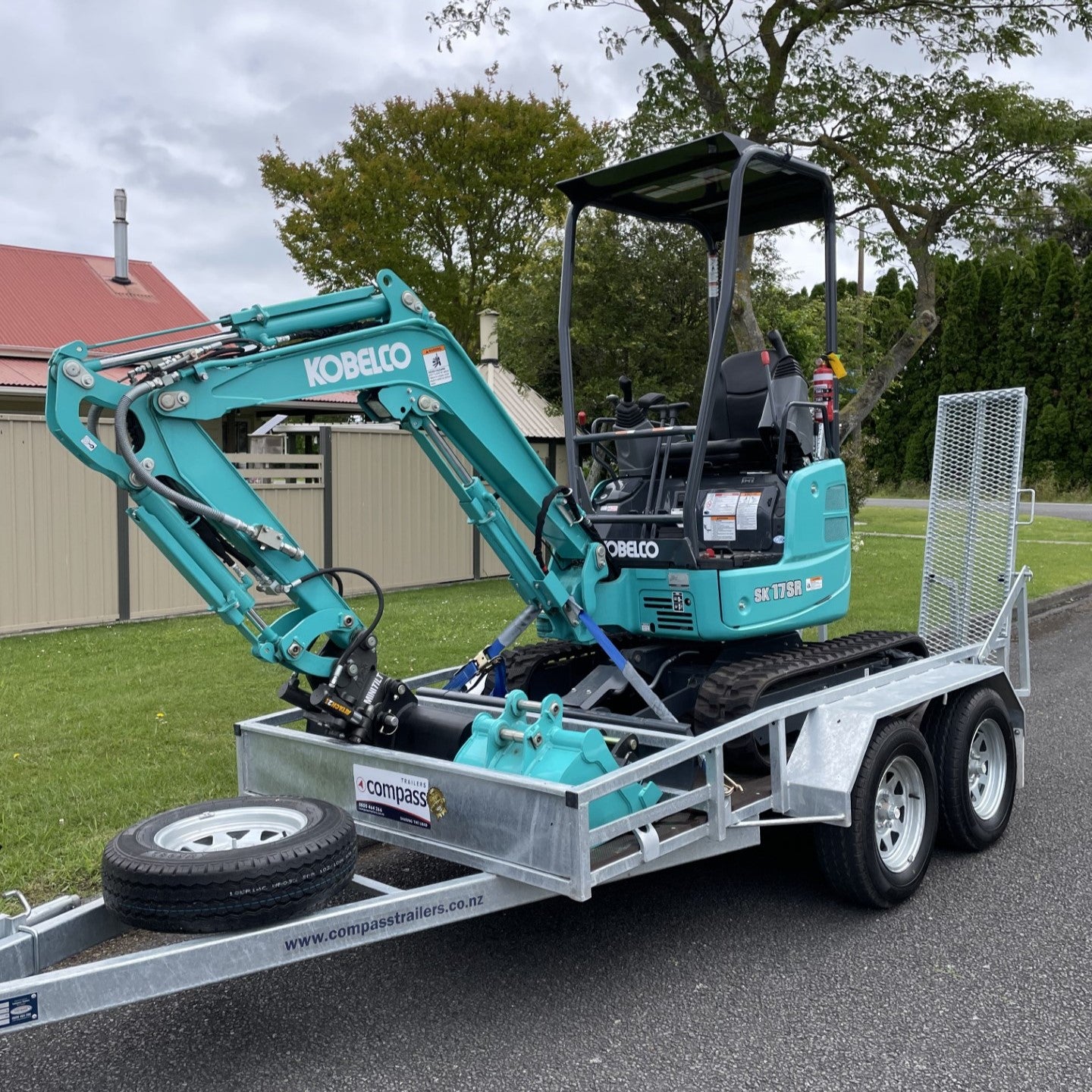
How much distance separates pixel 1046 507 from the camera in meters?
30.8

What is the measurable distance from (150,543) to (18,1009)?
966 cm

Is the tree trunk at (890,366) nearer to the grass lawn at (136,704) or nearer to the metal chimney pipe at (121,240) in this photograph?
the grass lawn at (136,704)

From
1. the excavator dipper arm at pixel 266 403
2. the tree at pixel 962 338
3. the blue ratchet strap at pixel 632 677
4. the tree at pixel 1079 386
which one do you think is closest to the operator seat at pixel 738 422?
the excavator dipper arm at pixel 266 403

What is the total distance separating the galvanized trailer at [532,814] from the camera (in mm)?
3223

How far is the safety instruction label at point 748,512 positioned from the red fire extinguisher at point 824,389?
62cm

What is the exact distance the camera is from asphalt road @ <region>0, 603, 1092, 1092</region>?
348 centimetres

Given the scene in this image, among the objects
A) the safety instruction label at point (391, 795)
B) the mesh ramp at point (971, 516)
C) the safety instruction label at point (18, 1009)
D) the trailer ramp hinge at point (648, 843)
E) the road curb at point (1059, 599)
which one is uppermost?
the mesh ramp at point (971, 516)

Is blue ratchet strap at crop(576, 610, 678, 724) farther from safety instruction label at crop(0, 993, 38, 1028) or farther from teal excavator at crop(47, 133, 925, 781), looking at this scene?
safety instruction label at crop(0, 993, 38, 1028)

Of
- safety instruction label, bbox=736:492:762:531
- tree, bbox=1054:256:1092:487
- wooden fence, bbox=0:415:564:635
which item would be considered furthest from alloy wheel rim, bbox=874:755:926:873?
tree, bbox=1054:256:1092:487

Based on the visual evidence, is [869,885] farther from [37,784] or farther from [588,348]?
[588,348]

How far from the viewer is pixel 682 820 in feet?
14.2

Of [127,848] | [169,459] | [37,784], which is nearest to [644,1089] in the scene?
[127,848]

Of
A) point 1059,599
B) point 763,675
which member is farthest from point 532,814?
point 1059,599

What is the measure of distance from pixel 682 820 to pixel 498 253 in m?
21.8
